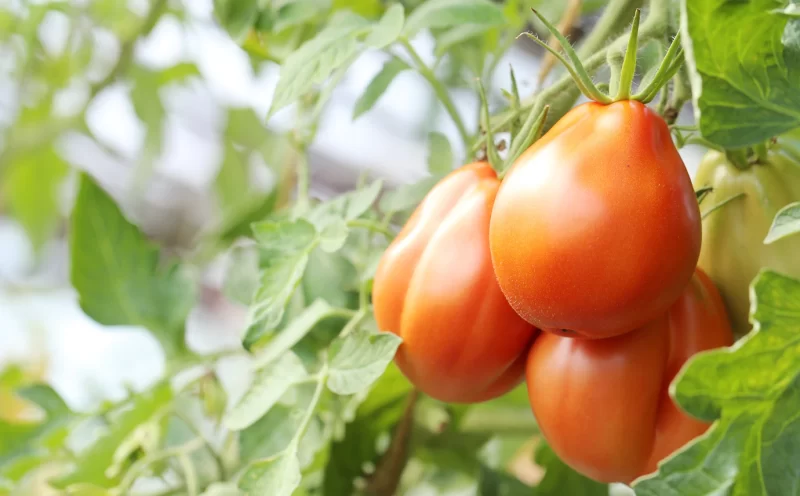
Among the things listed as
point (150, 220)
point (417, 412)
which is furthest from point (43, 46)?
point (150, 220)

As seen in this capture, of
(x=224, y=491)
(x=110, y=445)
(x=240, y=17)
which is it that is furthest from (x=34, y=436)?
(x=240, y=17)

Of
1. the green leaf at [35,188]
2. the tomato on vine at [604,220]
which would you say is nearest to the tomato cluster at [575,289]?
the tomato on vine at [604,220]

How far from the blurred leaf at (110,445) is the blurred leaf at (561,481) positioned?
0.85 ft

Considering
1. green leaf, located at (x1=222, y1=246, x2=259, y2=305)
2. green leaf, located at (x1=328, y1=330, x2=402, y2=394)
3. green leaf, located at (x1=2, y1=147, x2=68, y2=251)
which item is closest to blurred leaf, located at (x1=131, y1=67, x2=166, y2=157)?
green leaf, located at (x1=2, y1=147, x2=68, y2=251)

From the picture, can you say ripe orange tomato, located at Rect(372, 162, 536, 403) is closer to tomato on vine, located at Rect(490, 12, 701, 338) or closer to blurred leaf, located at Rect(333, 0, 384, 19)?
tomato on vine, located at Rect(490, 12, 701, 338)

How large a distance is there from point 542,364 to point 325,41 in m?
0.18

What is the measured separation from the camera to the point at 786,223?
0.77 feet

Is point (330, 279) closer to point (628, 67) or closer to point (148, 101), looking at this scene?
point (628, 67)

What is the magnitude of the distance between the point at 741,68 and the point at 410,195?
0.73ft

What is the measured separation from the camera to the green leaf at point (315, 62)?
0.34m

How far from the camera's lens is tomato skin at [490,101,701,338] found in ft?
0.82

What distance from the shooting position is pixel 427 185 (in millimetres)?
434

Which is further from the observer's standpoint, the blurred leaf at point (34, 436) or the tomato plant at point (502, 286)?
the blurred leaf at point (34, 436)

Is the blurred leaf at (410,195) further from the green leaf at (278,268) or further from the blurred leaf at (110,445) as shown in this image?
the blurred leaf at (110,445)
